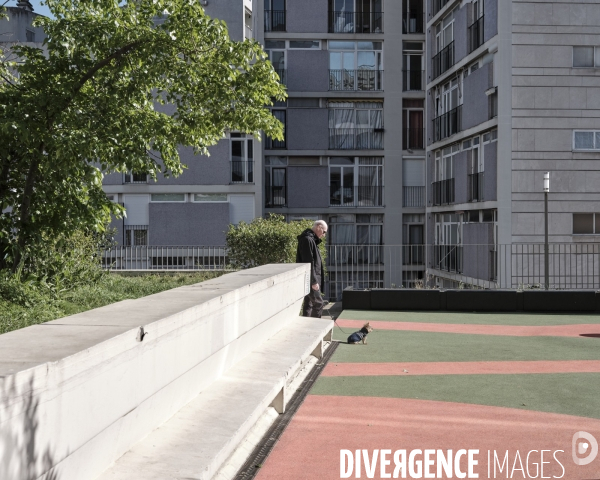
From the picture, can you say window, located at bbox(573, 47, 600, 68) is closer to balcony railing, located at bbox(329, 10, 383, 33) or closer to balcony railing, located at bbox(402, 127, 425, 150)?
balcony railing, located at bbox(402, 127, 425, 150)

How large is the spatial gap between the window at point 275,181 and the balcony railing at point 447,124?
7914 mm

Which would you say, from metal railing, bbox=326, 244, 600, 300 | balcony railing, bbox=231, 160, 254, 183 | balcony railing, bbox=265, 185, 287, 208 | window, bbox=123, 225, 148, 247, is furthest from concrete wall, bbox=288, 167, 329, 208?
window, bbox=123, 225, 148, 247

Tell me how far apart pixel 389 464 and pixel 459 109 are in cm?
2835

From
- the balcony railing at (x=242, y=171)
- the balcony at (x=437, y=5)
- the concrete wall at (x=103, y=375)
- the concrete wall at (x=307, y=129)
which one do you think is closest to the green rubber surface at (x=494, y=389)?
the concrete wall at (x=103, y=375)

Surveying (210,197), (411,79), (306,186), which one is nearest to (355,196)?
(306,186)

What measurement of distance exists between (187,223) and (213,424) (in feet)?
110

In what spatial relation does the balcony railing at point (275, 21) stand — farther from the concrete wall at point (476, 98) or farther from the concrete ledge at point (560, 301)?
the concrete ledge at point (560, 301)

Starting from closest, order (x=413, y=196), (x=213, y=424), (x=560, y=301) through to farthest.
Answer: (x=213, y=424)
(x=560, y=301)
(x=413, y=196)

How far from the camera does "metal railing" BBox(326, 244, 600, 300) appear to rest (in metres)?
24.5

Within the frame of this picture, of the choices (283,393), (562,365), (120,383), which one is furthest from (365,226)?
(120,383)

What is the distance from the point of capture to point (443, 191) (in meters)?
35.9

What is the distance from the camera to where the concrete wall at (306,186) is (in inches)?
1628

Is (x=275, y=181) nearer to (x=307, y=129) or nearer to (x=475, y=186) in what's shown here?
(x=307, y=129)

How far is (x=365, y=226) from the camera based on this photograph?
4206 centimetres
